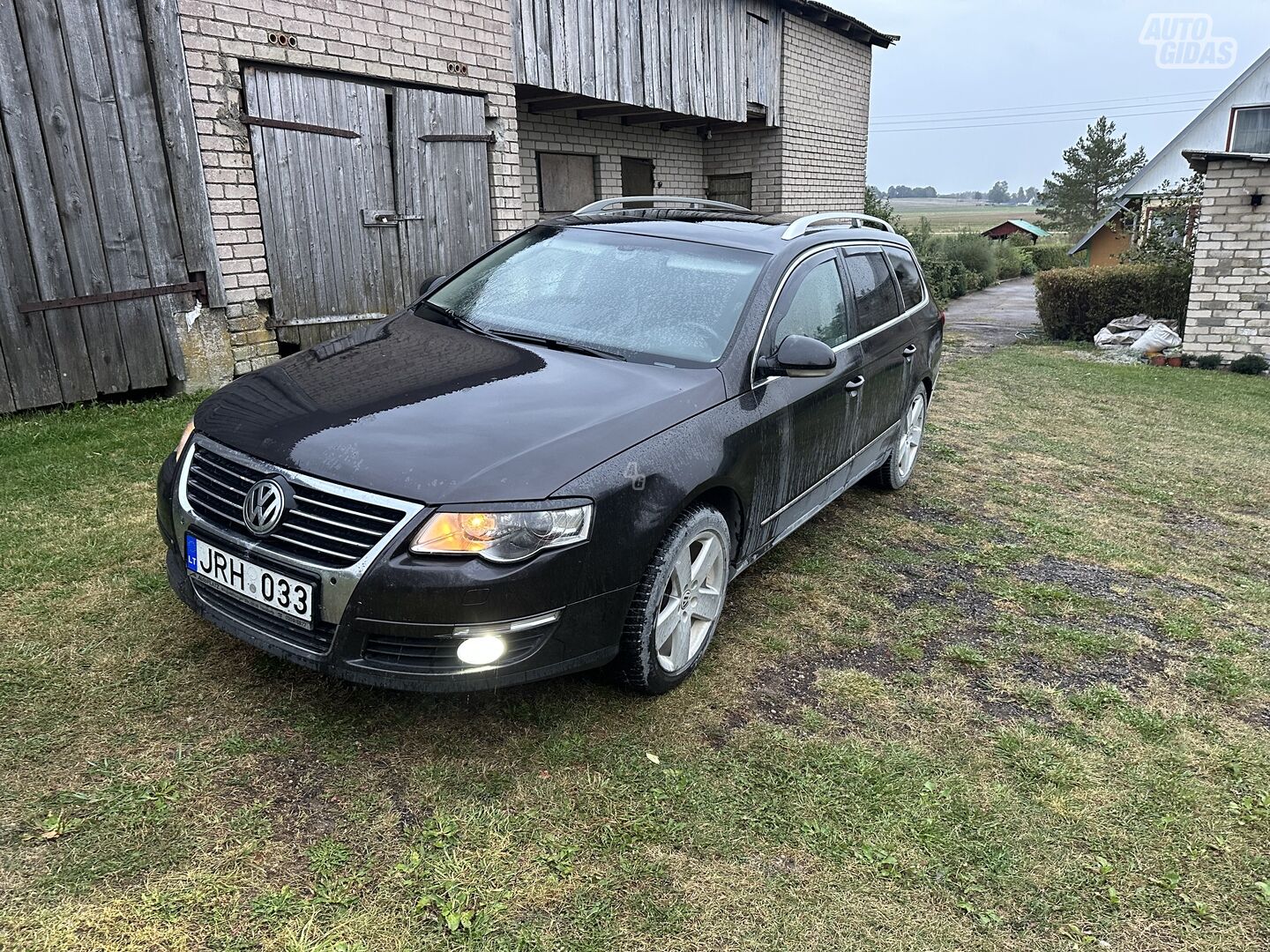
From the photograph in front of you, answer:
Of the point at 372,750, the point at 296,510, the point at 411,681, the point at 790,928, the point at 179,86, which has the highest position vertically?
the point at 179,86

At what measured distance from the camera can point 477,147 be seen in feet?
27.7

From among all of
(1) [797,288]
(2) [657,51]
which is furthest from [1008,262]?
(1) [797,288]

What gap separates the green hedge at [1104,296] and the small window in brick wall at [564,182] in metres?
8.60

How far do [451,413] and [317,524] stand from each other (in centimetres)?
54

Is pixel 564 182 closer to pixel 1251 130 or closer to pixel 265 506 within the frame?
pixel 265 506

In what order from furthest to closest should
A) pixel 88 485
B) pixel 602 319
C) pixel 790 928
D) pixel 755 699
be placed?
pixel 88 485, pixel 602 319, pixel 755 699, pixel 790 928

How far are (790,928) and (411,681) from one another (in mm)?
1180

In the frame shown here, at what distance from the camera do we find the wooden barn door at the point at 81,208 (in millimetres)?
5406

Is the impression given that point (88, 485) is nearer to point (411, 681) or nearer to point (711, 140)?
point (411, 681)

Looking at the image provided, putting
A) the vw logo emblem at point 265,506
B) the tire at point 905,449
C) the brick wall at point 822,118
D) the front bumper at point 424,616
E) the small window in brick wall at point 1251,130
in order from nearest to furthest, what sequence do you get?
the front bumper at point 424,616 < the vw logo emblem at point 265,506 < the tire at point 905,449 < the brick wall at point 822,118 < the small window in brick wall at point 1251,130

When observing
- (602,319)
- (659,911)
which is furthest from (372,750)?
(602,319)

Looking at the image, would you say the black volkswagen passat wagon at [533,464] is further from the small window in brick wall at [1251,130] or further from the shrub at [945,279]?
the small window in brick wall at [1251,130]

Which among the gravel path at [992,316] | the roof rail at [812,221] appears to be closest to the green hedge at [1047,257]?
the gravel path at [992,316]

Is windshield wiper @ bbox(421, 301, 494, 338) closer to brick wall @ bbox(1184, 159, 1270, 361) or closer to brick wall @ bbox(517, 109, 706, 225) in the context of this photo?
brick wall @ bbox(517, 109, 706, 225)
